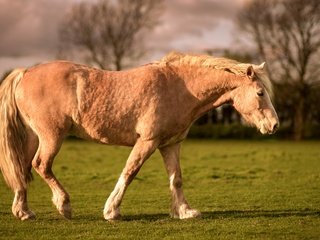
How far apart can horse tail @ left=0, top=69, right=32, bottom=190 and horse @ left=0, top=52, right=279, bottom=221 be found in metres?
0.02

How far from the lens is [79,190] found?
552 inches

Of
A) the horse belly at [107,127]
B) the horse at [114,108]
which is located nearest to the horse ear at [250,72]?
the horse at [114,108]

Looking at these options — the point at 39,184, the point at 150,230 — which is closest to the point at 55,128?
the point at 150,230

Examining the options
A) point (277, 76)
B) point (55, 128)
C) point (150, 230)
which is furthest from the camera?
point (277, 76)

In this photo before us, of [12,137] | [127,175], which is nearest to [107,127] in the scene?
[127,175]

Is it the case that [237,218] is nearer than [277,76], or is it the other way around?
[237,218]

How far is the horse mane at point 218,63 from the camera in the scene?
354 inches

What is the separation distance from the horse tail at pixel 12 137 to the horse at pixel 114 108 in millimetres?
17

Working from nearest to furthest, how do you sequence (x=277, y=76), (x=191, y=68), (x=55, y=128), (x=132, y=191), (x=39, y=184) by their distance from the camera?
(x=55, y=128), (x=191, y=68), (x=132, y=191), (x=39, y=184), (x=277, y=76)

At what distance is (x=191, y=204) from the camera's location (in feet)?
36.9

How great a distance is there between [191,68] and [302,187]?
21.7 ft

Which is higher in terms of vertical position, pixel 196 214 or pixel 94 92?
pixel 94 92

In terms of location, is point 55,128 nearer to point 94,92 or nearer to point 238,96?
point 94,92

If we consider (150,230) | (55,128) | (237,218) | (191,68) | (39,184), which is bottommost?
(39,184)
